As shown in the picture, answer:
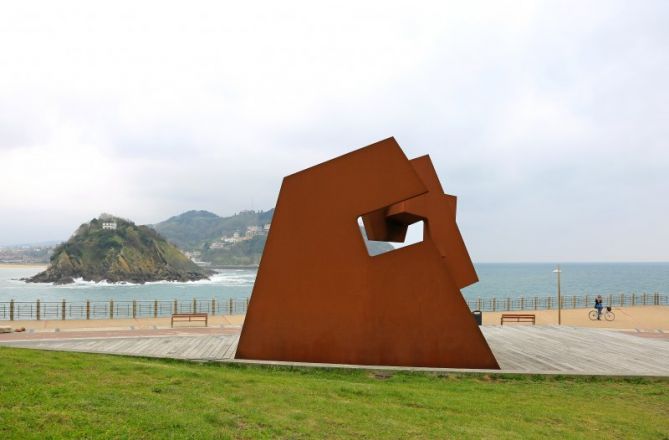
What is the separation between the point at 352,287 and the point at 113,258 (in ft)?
340

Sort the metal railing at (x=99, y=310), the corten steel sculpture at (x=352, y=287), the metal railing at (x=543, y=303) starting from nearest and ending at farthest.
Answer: the corten steel sculpture at (x=352, y=287) → the metal railing at (x=99, y=310) → the metal railing at (x=543, y=303)

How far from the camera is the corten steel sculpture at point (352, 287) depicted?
10.6m

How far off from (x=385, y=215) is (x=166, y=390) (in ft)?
26.3

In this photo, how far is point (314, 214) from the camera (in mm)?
11000

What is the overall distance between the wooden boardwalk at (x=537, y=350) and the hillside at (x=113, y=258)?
298 feet

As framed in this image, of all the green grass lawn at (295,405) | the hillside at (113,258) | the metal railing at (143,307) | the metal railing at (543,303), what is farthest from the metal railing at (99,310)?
the hillside at (113,258)

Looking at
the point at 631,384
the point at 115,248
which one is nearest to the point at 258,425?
the point at 631,384

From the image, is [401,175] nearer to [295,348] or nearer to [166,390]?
[295,348]

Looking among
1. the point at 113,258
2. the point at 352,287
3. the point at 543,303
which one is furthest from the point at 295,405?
the point at 113,258

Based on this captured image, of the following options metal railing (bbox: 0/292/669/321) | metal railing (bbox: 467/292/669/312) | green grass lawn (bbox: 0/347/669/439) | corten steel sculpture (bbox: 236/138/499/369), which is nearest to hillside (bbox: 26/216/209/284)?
metal railing (bbox: 0/292/669/321)

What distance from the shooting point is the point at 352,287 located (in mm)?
10719

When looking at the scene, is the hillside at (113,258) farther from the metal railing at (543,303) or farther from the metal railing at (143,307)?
the metal railing at (543,303)

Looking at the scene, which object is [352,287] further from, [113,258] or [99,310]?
[113,258]

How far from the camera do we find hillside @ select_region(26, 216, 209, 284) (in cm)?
9762
